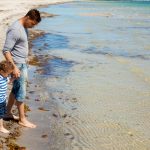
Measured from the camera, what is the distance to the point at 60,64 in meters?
14.9

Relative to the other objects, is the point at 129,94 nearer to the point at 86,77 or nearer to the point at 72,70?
the point at 86,77

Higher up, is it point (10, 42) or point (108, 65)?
point (10, 42)

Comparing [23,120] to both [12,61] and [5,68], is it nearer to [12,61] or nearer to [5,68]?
[12,61]

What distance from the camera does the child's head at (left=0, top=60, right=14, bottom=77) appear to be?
6.39m

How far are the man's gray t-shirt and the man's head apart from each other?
0.11 meters

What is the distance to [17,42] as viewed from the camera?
6766mm

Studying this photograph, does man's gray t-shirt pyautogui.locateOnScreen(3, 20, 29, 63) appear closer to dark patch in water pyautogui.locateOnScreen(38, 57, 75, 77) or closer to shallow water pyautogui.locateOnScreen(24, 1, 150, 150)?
shallow water pyautogui.locateOnScreen(24, 1, 150, 150)

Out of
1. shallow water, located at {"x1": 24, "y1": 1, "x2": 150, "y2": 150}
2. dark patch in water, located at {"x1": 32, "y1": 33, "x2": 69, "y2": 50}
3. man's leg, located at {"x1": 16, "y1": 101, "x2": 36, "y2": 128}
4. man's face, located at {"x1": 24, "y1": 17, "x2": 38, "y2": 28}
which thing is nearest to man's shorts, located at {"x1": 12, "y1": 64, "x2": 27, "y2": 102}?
man's leg, located at {"x1": 16, "y1": 101, "x2": 36, "y2": 128}

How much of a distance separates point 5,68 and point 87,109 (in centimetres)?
330

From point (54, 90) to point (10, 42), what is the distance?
4306mm

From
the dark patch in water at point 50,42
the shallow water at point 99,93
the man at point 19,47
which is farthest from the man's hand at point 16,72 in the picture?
the dark patch in water at point 50,42

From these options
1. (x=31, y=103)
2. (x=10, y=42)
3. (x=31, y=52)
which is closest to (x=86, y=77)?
(x=31, y=103)

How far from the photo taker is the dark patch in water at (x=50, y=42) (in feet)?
A: 64.3

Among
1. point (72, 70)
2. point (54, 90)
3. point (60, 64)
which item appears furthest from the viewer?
point (60, 64)
